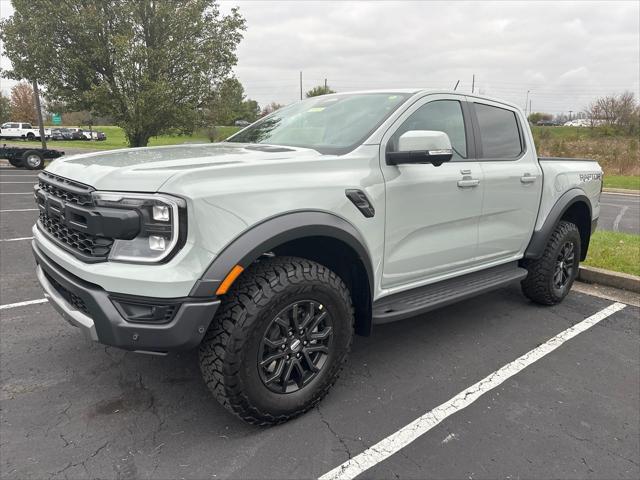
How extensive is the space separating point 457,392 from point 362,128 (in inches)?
70.1

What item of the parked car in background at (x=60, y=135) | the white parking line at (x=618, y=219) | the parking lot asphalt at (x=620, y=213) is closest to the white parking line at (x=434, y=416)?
the white parking line at (x=618, y=219)

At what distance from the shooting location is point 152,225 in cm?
212

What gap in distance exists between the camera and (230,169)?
90.9 inches

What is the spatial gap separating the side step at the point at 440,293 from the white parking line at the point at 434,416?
557 mm

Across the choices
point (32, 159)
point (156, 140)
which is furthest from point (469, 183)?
point (156, 140)

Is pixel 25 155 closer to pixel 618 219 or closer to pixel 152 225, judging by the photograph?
pixel 152 225

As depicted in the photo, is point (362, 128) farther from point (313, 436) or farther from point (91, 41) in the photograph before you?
point (91, 41)

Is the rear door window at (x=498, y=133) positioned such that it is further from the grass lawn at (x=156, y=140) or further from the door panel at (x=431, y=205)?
the grass lawn at (x=156, y=140)

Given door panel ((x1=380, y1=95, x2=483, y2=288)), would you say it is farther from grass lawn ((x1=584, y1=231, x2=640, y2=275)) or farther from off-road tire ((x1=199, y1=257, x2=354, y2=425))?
grass lawn ((x1=584, y1=231, x2=640, y2=275))

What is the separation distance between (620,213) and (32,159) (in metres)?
20.1

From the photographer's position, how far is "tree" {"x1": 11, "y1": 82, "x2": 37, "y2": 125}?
66062 millimetres

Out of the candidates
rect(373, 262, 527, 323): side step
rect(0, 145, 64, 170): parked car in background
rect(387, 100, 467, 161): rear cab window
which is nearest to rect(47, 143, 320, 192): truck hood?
rect(387, 100, 467, 161): rear cab window

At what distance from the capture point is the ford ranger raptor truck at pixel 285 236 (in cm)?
213

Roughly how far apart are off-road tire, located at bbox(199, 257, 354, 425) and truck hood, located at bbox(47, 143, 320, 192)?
59cm
